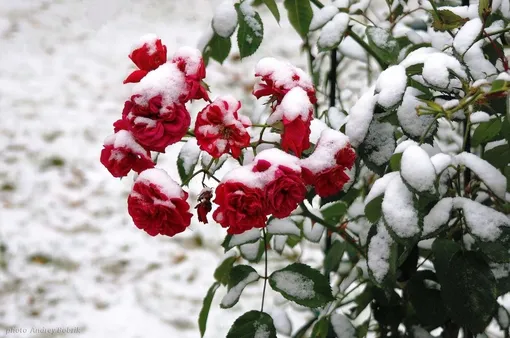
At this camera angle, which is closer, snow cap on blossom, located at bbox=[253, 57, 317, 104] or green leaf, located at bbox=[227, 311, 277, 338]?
snow cap on blossom, located at bbox=[253, 57, 317, 104]

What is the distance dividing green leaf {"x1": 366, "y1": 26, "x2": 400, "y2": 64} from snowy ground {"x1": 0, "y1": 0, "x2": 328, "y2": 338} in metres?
1.52

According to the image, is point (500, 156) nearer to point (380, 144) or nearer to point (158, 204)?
point (380, 144)

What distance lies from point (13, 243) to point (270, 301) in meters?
1.24

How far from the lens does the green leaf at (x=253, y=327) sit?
101cm

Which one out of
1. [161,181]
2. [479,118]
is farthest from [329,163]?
[479,118]

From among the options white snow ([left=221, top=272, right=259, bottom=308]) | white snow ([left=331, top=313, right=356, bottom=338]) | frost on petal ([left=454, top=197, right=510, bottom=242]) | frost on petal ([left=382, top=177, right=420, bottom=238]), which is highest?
frost on petal ([left=382, top=177, right=420, bottom=238])

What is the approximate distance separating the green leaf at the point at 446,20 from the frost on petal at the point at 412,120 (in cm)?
16

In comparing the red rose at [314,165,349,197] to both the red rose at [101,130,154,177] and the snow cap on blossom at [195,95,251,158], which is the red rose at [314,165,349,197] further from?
the red rose at [101,130,154,177]

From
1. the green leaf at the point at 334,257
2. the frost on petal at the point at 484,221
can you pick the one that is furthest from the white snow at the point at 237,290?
the frost on petal at the point at 484,221

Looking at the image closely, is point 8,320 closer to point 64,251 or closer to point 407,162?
point 64,251

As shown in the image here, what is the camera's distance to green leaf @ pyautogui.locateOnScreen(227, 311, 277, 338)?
1008 mm

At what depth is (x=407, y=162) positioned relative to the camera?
76cm

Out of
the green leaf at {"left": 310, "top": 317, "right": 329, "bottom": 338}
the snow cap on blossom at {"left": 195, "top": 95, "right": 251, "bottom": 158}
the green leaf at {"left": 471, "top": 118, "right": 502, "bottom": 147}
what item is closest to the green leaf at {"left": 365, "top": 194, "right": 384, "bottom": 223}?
Result: the snow cap on blossom at {"left": 195, "top": 95, "right": 251, "bottom": 158}

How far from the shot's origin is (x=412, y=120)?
882 mm
